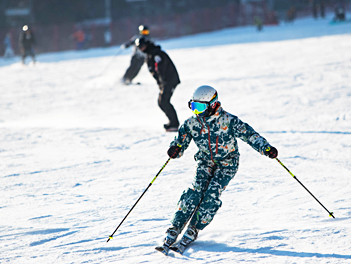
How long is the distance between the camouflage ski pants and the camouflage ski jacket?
10cm

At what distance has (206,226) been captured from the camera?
12.6 feet

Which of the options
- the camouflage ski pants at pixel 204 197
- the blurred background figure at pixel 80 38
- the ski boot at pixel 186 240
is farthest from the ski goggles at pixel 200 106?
the blurred background figure at pixel 80 38

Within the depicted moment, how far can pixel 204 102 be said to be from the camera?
3.63 meters

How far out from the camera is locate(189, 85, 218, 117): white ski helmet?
3635mm

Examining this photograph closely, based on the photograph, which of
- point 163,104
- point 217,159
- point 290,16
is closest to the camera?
Answer: point 217,159

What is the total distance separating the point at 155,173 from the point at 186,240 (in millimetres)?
2042

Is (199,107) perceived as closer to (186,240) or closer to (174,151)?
(174,151)

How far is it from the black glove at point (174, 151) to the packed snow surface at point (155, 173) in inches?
27.1

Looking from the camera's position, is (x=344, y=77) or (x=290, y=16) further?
(x=290, y=16)

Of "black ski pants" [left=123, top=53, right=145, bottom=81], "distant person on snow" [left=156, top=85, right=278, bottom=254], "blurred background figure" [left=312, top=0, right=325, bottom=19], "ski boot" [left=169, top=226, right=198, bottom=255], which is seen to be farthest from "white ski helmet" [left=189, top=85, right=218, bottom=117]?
"blurred background figure" [left=312, top=0, right=325, bottom=19]

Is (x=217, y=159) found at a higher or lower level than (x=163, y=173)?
higher

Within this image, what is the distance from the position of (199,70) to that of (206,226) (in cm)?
1051

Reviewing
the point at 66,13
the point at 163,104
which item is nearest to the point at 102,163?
the point at 163,104

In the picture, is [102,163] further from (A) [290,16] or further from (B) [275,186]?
(A) [290,16]
